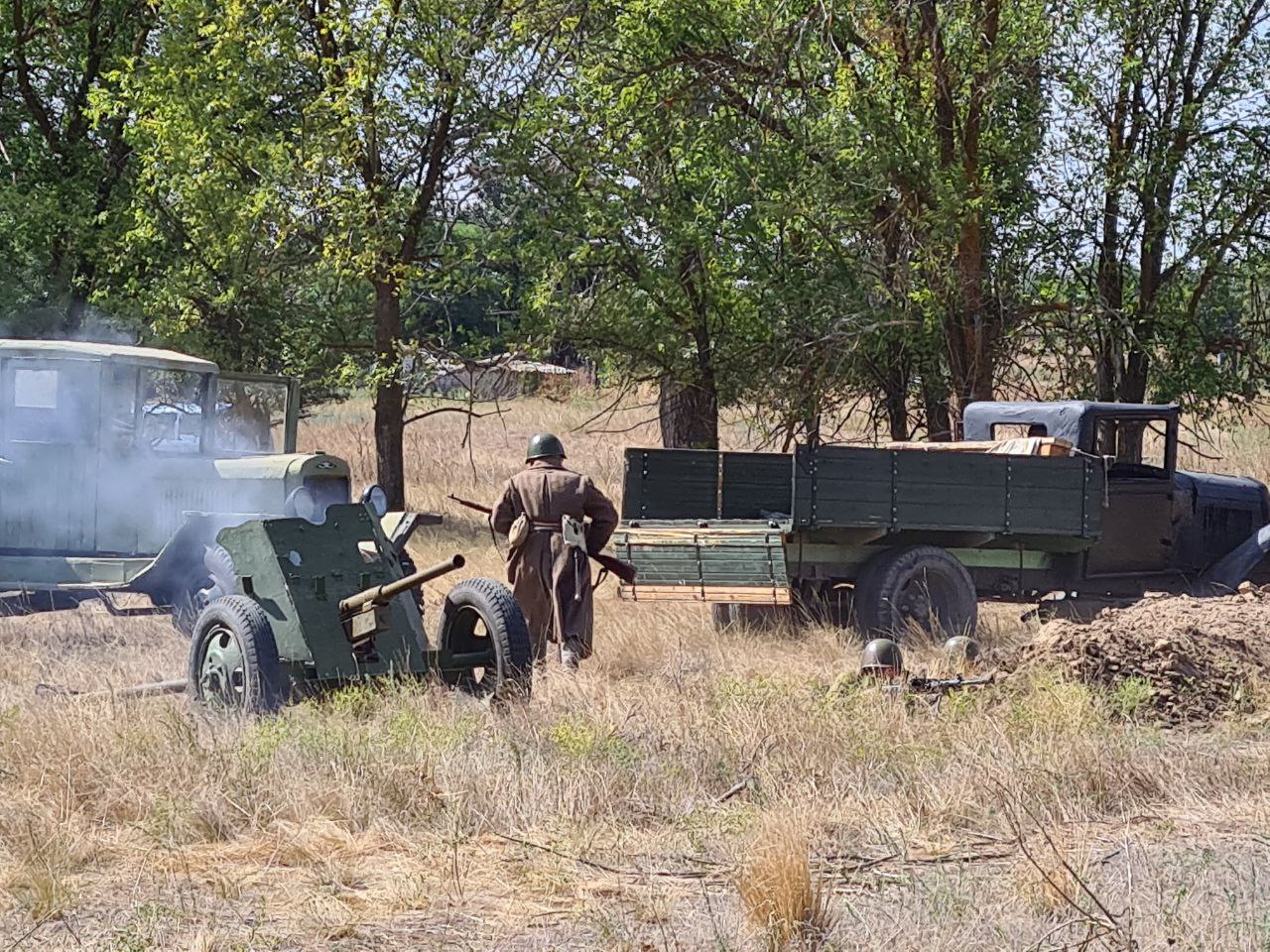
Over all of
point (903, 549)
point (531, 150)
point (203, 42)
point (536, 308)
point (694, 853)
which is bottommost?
point (694, 853)

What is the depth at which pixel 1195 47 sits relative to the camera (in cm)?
1516

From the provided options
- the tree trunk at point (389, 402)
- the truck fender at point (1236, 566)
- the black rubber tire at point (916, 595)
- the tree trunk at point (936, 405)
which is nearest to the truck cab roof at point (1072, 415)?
the truck fender at point (1236, 566)

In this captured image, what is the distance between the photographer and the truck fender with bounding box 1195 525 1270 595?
1224 centimetres

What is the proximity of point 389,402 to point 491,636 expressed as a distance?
10789 millimetres

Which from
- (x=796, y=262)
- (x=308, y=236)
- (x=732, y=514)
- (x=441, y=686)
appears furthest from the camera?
(x=308, y=236)

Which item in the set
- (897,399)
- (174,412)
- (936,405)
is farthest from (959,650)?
(897,399)

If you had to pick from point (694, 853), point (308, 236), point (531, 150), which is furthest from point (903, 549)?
point (308, 236)

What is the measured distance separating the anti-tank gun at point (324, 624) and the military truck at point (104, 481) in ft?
9.97

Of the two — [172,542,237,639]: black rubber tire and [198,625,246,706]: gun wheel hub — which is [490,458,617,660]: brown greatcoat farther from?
[198,625,246,706]: gun wheel hub

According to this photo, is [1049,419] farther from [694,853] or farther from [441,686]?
[694,853]

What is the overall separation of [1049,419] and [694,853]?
7285 mm

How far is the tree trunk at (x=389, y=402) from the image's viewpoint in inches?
704

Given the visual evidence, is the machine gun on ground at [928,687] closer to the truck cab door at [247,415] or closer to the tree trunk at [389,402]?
the truck cab door at [247,415]

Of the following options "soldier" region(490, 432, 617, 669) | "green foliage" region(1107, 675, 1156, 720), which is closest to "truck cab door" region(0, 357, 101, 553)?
"soldier" region(490, 432, 617, 669)
